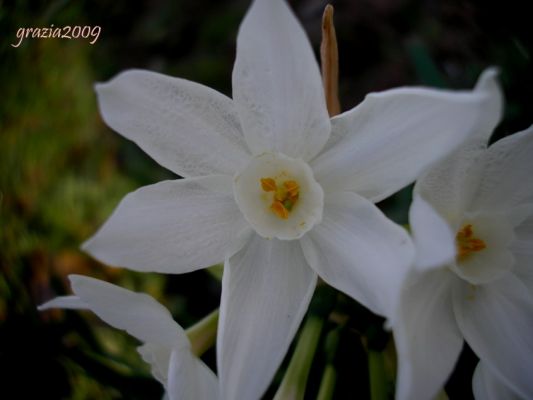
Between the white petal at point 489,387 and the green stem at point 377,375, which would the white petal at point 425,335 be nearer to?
the white petal at point 489,387

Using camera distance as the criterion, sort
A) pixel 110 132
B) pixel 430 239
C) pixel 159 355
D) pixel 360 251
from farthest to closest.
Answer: pixel 110 132
pixel 159 355
pixel 360 251
pixel 430 239

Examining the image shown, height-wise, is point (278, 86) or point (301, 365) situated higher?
point (278, 86)

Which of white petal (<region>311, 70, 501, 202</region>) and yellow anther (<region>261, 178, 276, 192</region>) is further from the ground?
white petal (<region>311, 70, 501, 202</region>)

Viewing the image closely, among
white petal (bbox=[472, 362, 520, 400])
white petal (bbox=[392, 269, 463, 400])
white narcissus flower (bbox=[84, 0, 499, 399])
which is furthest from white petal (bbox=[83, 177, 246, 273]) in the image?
white petal (bbox=[472, 362, 520, 400])

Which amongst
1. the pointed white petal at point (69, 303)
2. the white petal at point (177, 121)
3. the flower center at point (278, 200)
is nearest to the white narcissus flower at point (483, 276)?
the flower center at point (278, 200)

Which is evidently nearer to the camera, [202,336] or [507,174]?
[507,174]

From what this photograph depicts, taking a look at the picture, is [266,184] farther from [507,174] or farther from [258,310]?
[507,174]

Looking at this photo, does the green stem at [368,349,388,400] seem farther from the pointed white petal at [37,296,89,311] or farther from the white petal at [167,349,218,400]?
the pointed white petal at [37,296,89,311]

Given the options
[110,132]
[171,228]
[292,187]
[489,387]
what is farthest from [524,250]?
[110,132]
